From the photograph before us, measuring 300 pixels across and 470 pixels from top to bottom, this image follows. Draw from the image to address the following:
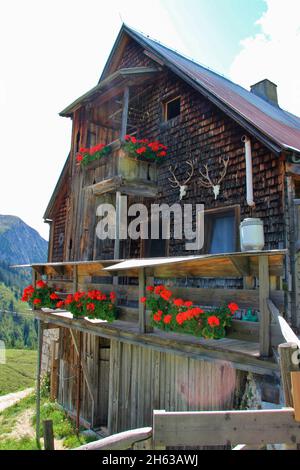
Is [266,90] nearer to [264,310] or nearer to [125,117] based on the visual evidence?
[125,117]

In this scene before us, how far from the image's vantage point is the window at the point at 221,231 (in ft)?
27.2

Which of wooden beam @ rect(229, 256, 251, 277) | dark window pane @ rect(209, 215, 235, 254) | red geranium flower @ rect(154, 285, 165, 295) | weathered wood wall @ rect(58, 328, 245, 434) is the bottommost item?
weathered wood wall @ rect(58, 328, 245, 434)

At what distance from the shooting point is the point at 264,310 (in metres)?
4.19

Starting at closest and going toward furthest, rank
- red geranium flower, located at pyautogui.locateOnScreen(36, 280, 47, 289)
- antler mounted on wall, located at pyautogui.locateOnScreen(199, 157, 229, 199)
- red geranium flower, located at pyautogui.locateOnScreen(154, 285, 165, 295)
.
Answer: red geranium flower, located at pyautogui.locateOnScreen(154, 285, 165, 295), antler mounted on wall, located at pyautogui.locateOnScreen(199, 157, 229, 199), red geranium flower, located at pyautogui.locateOnScreen(36, 280, 47, 289)

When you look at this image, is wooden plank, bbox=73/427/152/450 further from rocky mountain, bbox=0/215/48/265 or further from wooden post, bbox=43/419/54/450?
rocky mountain, bbox=0/215/48/265

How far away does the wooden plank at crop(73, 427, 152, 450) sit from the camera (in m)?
2.16

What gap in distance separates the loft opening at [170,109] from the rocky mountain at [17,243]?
170 metres

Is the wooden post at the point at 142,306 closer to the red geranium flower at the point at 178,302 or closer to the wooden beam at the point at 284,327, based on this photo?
the red geranium flower at the point at 178,302

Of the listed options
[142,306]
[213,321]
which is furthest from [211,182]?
[213,321]

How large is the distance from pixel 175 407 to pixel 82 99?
377 inches

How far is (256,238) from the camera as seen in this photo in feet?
18.7

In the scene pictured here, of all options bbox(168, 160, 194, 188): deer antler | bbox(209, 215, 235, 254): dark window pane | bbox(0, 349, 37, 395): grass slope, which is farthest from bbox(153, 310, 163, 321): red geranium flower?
bbox(0, 349, 37, 395): grass slope

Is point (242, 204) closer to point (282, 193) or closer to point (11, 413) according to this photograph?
point (282, 193)

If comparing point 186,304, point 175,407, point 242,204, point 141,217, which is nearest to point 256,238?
point 186,304
